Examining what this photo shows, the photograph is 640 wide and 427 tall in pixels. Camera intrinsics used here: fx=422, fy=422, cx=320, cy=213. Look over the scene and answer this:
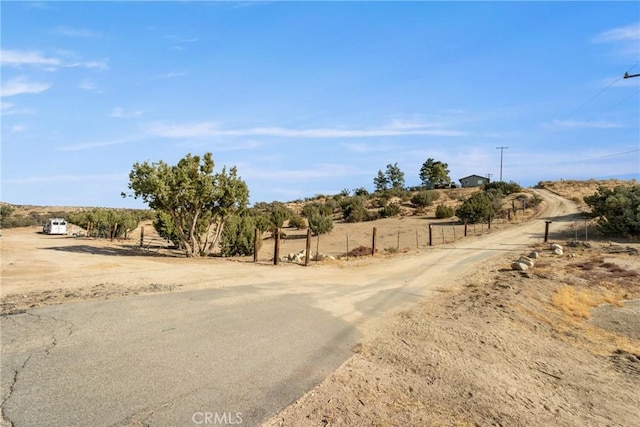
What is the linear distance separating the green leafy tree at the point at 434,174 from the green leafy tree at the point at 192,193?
255 ft

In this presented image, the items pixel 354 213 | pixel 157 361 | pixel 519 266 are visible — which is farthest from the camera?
pixel 354 213

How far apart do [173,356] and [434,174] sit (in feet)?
309

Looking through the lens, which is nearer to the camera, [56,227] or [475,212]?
[475,212]

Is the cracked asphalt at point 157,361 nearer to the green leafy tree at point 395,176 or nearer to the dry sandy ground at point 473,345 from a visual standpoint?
the dry sandy ground at point 473,345

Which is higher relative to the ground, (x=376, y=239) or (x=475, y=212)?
(x=475, y=212)

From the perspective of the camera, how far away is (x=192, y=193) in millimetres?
21062

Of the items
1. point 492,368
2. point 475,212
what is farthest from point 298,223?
point 492,368

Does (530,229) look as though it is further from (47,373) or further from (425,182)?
(425,182)

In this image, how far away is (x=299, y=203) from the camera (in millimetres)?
87812

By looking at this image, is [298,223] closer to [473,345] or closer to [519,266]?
[519,266]

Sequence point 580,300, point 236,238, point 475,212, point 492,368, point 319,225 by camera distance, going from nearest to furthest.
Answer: point 492,368
point 580,300
point 236,238
point 319,225
point 475,212

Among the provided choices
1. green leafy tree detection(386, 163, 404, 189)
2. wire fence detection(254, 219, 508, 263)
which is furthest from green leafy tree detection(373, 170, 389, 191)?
wire fence detection(254, 219, 508, 263)

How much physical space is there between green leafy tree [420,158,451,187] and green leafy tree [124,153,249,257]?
77.7m

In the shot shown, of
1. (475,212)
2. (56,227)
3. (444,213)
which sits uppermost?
(475,212)
